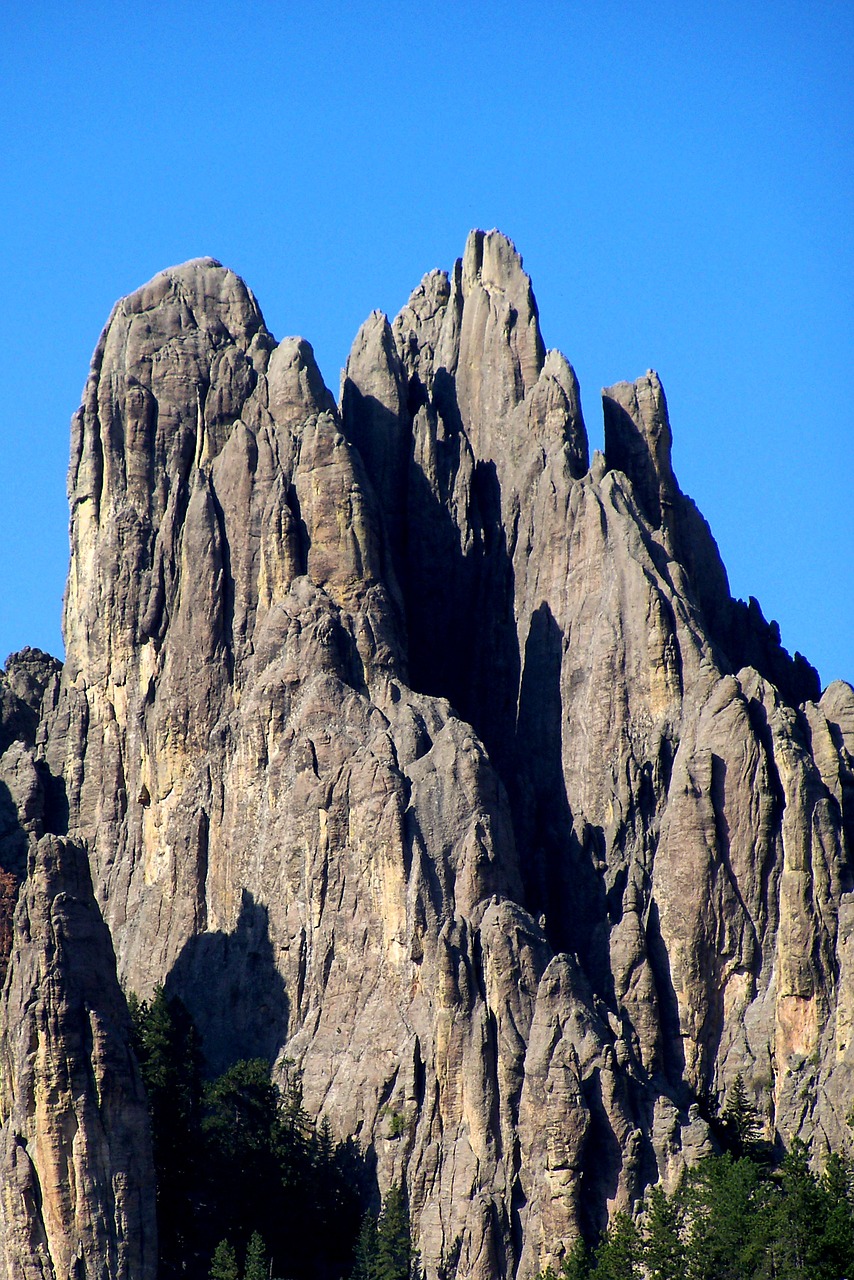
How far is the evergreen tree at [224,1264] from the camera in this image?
95062 millimetres

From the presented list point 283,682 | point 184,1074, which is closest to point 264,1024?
point 184,1074

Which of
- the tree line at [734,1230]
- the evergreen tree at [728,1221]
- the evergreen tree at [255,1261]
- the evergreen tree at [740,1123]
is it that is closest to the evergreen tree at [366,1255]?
the evergreen tree at [255,1261]

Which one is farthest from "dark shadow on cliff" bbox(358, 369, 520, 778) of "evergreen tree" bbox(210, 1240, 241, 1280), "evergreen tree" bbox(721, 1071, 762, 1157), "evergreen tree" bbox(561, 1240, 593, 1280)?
"evergreen tree" bbox(561, 1240, 593, 1280)

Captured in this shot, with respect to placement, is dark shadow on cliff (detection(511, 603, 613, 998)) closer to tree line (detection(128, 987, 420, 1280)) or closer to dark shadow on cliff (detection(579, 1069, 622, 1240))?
dark shadow on cliff (detection(579, 1069, 622, 1240))

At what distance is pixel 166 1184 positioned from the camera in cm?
10044

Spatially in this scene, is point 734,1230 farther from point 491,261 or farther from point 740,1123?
point 491,261

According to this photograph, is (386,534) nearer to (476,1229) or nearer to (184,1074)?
(184,1074)

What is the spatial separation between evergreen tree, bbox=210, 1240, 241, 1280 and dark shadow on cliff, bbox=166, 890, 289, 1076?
1145 centimetres

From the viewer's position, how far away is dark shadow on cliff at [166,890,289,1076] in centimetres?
10744

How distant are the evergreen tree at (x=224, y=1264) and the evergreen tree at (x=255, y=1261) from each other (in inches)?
16.5

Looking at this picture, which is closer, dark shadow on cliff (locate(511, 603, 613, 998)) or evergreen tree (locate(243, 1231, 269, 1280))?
evergreen tree (locate(243, 1231, 269, 1280))

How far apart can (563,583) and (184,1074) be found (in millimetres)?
27709

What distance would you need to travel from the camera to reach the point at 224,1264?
95438mm

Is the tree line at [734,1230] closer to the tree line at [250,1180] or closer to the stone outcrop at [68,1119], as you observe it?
the tree line at [250,1180]
